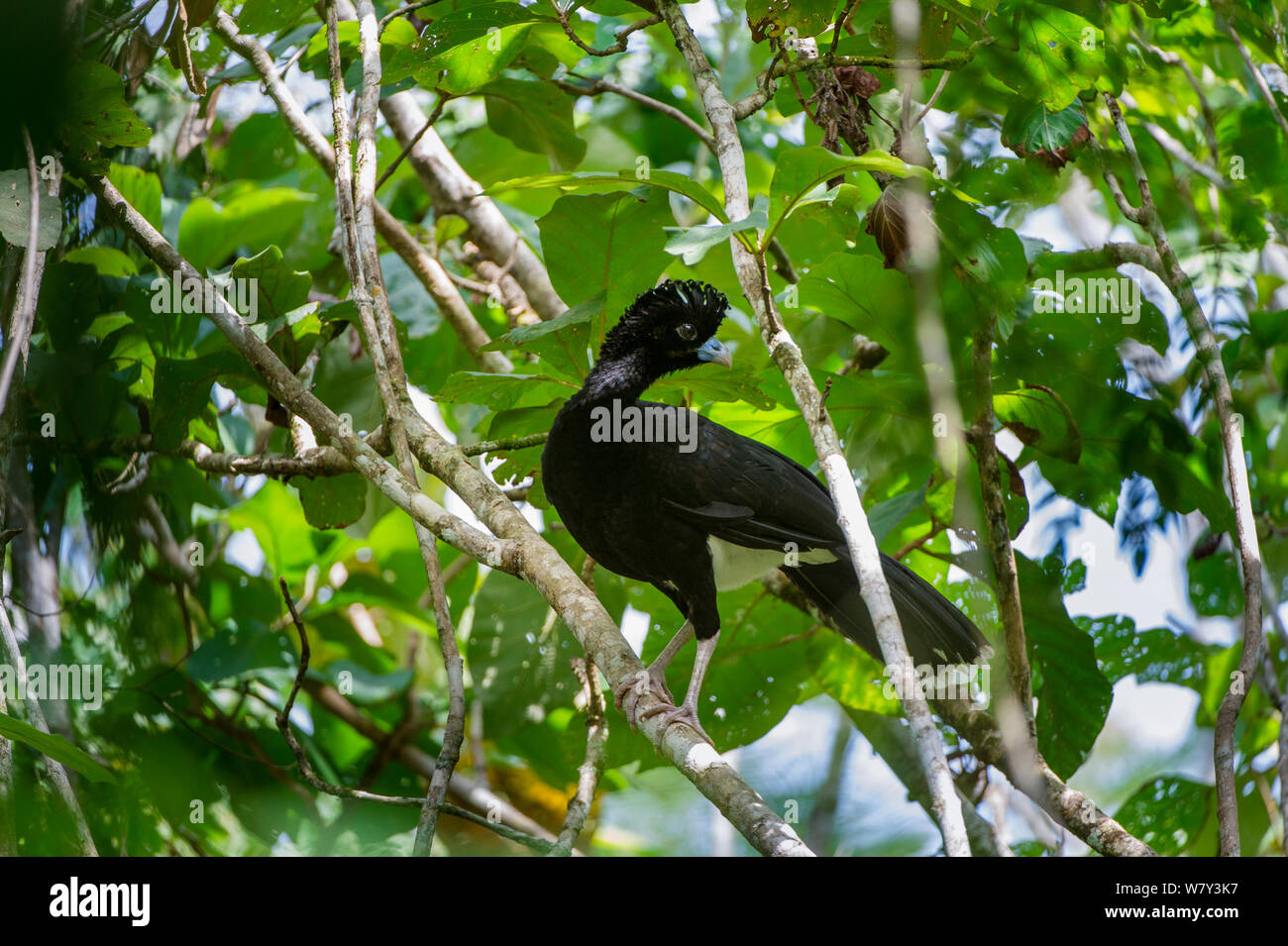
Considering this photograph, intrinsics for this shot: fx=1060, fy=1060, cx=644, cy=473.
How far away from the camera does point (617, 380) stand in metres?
2.70

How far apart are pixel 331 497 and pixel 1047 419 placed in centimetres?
211

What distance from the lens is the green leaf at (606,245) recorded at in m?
2.65

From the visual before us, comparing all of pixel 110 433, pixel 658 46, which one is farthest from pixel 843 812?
pixel 658 46

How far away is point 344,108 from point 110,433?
4.43 ft

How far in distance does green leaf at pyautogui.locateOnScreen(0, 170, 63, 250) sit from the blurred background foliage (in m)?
0.02

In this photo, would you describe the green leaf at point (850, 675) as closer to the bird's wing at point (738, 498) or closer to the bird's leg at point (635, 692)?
the bird's wing at point (738, 498)

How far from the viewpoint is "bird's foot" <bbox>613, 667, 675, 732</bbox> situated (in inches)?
90.5

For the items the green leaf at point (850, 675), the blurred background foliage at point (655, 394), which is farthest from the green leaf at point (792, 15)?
the green leaf at point (850, 675)

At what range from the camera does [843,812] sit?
3.21 metres

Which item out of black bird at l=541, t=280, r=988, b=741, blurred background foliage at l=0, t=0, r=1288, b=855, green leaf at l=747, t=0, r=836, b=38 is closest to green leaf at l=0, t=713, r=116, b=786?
blurred background foliage at l=0, t=0, r=1288, b=855

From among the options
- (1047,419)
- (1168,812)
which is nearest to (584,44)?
(1047,419)

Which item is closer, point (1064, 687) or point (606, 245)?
point (606, 245)

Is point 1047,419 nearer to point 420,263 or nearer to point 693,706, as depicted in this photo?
point 693,706
